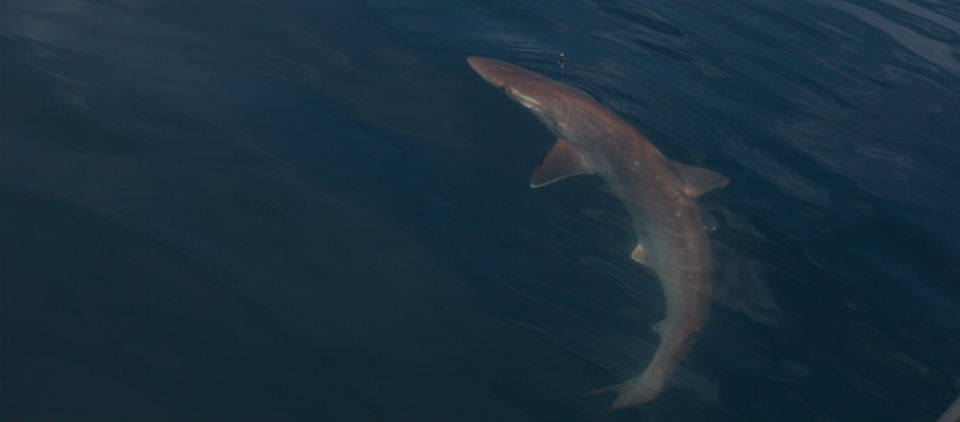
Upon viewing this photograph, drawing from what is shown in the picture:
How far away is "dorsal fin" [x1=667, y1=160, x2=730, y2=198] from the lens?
17.7 feet

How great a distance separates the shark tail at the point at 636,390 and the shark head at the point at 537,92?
8.64 ft

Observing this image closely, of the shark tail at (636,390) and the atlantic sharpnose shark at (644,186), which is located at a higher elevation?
the atlantic sharpnose shark at (644,186)

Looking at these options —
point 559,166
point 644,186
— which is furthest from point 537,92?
point 644,186

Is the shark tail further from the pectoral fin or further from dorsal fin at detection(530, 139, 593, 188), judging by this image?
dorsal fin at detection(530, 139, 593, 188)

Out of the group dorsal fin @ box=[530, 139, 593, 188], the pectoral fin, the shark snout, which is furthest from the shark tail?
the shark snout

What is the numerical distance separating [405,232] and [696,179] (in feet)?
8.21

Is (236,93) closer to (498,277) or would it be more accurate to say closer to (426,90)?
(426,90)

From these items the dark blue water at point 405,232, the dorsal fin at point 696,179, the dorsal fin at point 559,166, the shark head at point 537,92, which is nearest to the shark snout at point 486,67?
the shark head at point 537,92

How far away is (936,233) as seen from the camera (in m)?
5.69

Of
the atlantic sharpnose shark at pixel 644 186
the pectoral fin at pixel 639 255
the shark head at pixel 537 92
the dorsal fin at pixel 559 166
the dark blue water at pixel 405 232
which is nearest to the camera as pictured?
the dark blue water at pixel 405 232

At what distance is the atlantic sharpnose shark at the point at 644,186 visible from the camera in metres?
4.52

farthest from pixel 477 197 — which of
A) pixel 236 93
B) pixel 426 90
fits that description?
pixel 236 93

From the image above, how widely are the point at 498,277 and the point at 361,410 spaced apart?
1432 millimetres

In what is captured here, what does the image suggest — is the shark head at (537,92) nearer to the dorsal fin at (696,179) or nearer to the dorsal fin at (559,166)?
the dorsal fin at (559,166)
